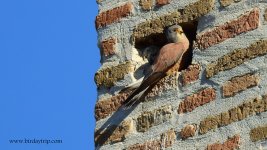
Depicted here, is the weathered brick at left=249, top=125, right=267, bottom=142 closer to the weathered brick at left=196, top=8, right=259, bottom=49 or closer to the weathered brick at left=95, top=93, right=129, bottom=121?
the weathered brick at left=196, top=8, right=259, bottom=49

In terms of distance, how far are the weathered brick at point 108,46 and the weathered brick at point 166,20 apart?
0.13 metres

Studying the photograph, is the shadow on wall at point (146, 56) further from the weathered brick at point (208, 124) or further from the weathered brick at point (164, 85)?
the weathered brick at point (208, 124)

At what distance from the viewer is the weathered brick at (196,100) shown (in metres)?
5.23

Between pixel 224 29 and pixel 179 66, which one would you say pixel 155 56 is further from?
pixel 224 29

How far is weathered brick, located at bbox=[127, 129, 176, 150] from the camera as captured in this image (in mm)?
5270

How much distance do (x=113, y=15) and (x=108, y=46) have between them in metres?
0.18

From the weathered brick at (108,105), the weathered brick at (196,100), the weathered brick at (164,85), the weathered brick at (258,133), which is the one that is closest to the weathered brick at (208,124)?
the weathered brick at (196,100)

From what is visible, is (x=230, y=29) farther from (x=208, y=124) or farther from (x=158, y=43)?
(x=158, y=43)

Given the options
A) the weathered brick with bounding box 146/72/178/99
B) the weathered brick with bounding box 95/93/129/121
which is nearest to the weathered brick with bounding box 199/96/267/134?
the weathered brick with bounding box 146/72/178/99

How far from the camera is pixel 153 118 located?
5.43 metres

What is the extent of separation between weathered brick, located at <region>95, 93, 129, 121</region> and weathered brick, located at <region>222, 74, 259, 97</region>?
0.65 m

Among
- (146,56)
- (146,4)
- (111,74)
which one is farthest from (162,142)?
(146,4)

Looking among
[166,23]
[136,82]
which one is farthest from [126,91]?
[166,23]

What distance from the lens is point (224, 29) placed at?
538 cm
